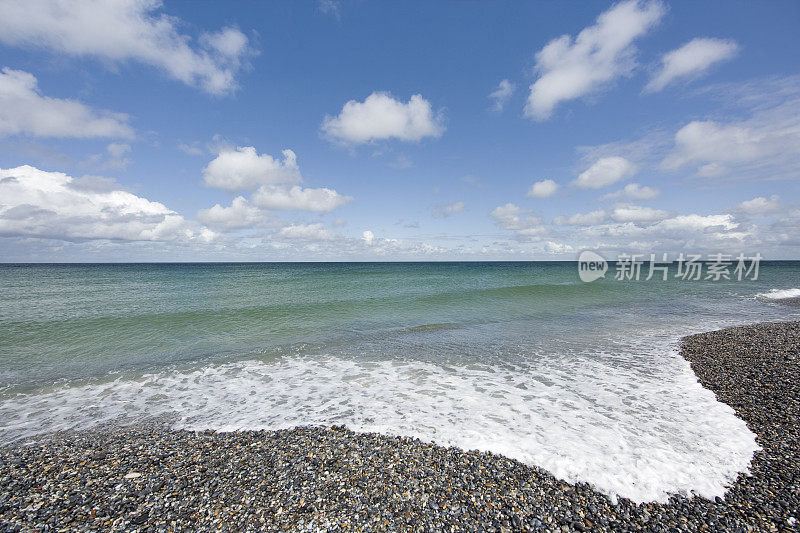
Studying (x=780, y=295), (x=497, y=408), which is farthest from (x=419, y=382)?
(x=780, y=295)

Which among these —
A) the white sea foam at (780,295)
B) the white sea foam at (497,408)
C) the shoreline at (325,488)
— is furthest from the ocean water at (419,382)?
the white sea foam at (780,295)

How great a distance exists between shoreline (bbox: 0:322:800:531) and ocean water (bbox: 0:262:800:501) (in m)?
0.51

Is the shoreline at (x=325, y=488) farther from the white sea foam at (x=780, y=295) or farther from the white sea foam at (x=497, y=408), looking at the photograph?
the white sea foam at (x=780, y=295)

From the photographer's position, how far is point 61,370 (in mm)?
12055

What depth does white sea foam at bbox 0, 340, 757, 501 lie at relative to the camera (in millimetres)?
6293

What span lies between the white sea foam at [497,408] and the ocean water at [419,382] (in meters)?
0.05

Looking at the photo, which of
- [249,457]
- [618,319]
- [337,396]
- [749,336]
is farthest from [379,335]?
[749,336]

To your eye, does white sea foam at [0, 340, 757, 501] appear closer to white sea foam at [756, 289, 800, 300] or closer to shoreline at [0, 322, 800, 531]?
shoreline at [0, 322, 800, 531]

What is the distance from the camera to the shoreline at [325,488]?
15.6 feet

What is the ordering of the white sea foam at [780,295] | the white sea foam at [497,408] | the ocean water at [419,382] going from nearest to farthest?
the white sea foam at [497,408], the ocean water at [419,382], the white sea foam at [780,295]

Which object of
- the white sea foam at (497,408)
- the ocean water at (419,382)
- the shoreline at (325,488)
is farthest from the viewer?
the ocean water at (419,382)

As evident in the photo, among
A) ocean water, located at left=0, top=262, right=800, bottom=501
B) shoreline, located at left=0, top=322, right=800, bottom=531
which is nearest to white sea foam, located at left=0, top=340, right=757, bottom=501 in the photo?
ocean water, located at left=0, top=262, right=800, bottom=501

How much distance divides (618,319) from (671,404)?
48.7ft

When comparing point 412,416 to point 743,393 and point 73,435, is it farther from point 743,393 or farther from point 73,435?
point 743,393
